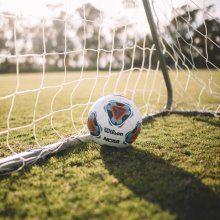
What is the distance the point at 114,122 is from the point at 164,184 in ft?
2.74

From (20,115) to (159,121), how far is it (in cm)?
242

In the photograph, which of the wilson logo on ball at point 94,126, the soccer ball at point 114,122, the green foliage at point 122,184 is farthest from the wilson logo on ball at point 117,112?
the green foliage at point 122,184

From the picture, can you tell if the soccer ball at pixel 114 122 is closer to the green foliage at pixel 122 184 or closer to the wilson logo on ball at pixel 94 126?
the wilson logo on ball at pixel 94 126

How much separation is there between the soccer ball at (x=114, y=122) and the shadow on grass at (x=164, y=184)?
146 mm

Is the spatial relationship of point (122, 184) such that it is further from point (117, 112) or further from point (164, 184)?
point (117, 112)

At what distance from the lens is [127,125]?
2.78 meters

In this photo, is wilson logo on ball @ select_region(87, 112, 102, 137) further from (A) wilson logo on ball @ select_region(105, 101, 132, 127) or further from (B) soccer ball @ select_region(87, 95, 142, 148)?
(A) wilson logo on ball @ select_region(105, 101, 132, 127)

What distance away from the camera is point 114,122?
2.76m

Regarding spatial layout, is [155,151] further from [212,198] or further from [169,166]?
[212,198]

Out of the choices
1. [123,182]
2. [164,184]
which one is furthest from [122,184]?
[164,184]

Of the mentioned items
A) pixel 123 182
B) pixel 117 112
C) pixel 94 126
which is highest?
pixel 117 112

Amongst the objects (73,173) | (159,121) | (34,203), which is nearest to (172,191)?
(73,173)

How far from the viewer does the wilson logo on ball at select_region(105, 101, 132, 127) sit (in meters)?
2.76

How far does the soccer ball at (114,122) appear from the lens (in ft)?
9.07
